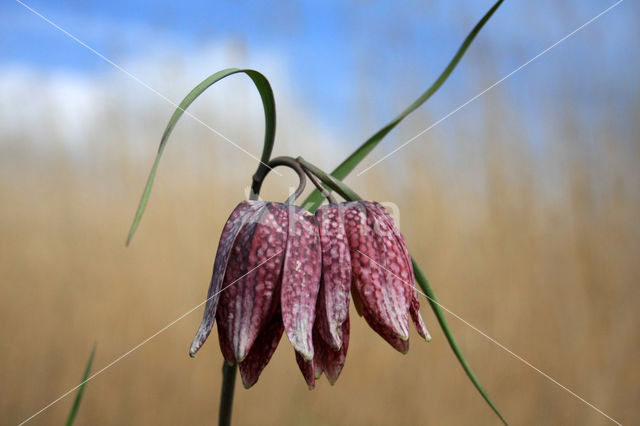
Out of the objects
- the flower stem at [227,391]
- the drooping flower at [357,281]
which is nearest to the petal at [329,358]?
the drooping flower at [357,281]

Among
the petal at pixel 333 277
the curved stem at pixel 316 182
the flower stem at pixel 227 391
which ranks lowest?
the flower stem at pixel 227 391

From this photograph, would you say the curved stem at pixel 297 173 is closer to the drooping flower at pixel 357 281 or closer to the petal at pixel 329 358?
the drooping flower at pixel 357 281

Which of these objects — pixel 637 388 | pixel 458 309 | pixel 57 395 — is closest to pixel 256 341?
pixel 458 309

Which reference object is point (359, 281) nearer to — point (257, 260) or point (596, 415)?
point (257, 260)

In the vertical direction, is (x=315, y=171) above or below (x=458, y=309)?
above

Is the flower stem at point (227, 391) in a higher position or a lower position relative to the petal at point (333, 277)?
lower

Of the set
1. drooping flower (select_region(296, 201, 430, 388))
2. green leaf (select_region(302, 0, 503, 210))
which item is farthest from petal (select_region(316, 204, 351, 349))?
green leaf (select_region(302, 0, 503, 210))

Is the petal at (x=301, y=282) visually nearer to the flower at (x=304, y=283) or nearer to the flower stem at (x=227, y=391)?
the flower at (x=304, y=283)

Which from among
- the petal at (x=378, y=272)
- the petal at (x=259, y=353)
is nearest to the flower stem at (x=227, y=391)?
the petal at (x=259, y=353)
